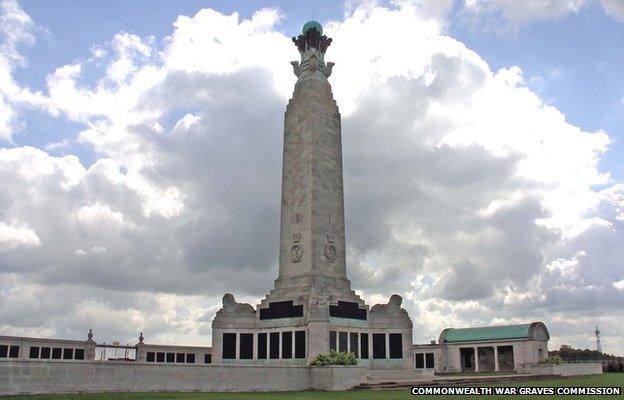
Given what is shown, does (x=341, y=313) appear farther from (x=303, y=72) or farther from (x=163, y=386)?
(x=303, y=72)

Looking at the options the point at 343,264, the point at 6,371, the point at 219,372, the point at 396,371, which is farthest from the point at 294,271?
the point at 6,371

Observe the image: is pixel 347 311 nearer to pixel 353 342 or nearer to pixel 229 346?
pixel 353 342

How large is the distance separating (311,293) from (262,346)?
23.5 feet

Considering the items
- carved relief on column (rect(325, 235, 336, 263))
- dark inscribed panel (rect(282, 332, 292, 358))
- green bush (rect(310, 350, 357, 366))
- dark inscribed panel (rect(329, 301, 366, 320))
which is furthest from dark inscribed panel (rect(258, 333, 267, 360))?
green bush (rect(310, 350, 357, 366))

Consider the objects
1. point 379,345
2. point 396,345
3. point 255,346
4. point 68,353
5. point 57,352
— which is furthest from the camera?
point 68,353

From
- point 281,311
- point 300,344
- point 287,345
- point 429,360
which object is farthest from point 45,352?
point 429,360

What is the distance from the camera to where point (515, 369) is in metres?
68.6

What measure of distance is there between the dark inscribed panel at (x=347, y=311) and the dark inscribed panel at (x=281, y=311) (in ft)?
9.88

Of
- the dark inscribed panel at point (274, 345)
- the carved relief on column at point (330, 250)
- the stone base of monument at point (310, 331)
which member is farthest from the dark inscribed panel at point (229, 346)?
the carved relief on column at point (330, 250)

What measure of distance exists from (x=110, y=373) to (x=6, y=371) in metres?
5.47

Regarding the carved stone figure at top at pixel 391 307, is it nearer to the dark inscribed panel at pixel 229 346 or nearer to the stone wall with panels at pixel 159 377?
the dark inscribed panel at pixel 229 346

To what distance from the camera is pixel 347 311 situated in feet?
177

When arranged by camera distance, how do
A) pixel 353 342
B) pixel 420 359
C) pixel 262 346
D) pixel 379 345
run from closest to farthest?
pixel 353 342 → pixel 262 346 → pixel 379 345 → pixel 420 359

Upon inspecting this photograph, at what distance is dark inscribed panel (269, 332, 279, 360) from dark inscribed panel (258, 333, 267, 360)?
2.25 feet
